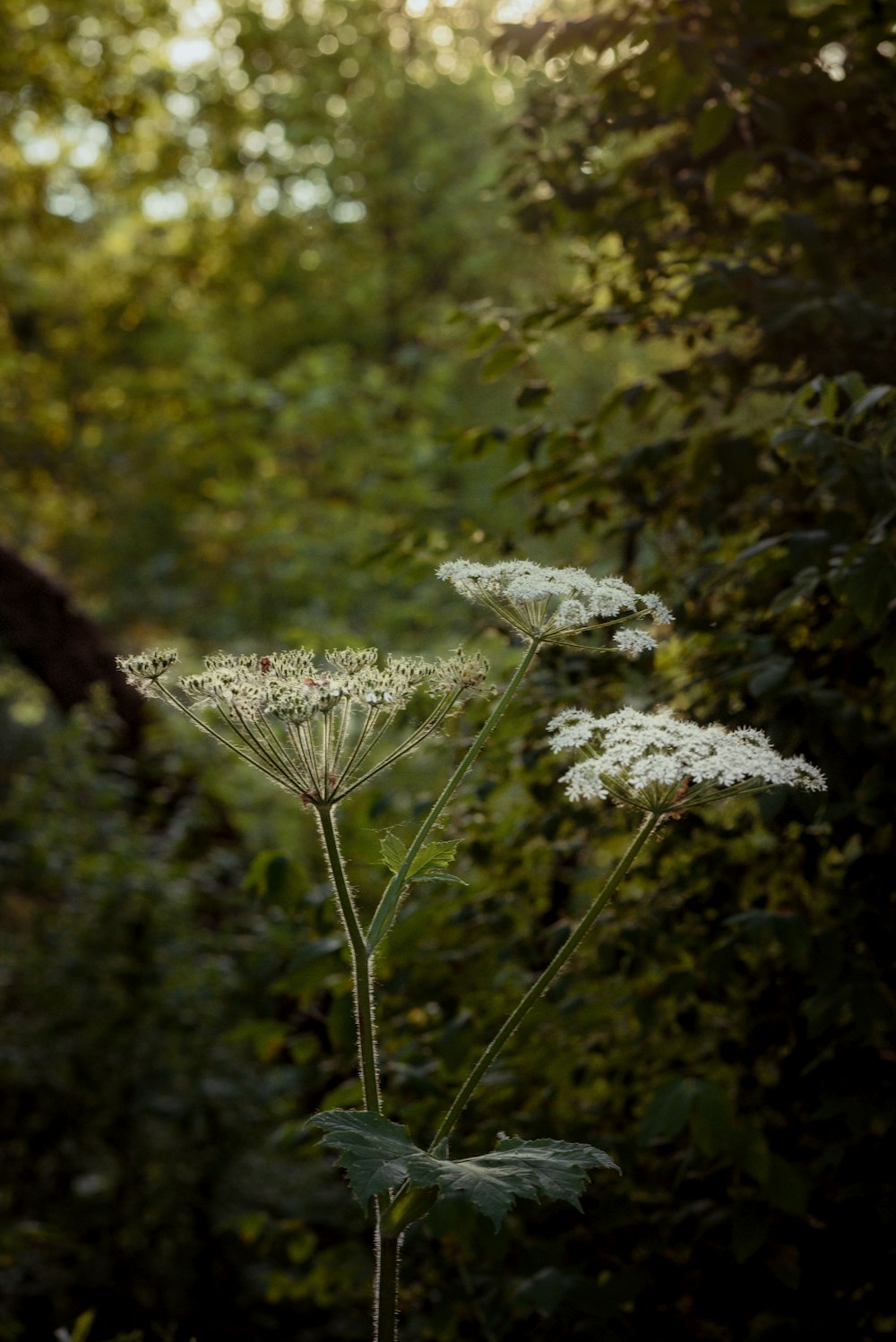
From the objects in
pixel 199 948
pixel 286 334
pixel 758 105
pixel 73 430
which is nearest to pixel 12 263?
pixel 73 430

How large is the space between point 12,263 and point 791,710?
15.5m

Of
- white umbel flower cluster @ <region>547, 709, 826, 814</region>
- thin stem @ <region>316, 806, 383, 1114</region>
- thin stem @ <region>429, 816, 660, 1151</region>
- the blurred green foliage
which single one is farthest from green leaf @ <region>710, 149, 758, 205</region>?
thin stem @ <region>316, 806, 383, 1114</region>

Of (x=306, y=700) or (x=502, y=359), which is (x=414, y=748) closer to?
(x=306, y=700)

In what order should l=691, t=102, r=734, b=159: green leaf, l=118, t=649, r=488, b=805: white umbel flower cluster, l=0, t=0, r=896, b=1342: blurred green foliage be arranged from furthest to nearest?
l=691, t=102, r=734, b=159: green leaf
l=0, t=0, r=896, b=1342: blurred green foliage
l=118, t=649, r=488, b=805: white umbel flower cluster

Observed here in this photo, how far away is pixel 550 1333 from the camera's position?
2652mm

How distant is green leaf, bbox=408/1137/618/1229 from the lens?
1283mm

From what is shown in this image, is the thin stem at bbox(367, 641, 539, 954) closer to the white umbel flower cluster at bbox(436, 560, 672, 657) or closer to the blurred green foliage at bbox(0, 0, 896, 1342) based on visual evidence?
the white umbel flower cluster at bbox(436, 560, 672, 657)

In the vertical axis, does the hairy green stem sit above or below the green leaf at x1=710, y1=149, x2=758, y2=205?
below

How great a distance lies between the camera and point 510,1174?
1359mm

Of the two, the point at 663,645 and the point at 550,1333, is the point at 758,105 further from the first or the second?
the point at 550,1333

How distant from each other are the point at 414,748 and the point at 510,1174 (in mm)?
629

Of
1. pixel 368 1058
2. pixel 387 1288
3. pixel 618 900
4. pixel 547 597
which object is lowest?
pixel 387 1288

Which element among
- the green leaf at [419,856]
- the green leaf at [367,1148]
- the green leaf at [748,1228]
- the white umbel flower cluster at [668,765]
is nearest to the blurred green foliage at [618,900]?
the green leaf at [748,1228]

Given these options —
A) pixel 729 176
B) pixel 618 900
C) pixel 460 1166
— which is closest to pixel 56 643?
pixel 618 900
